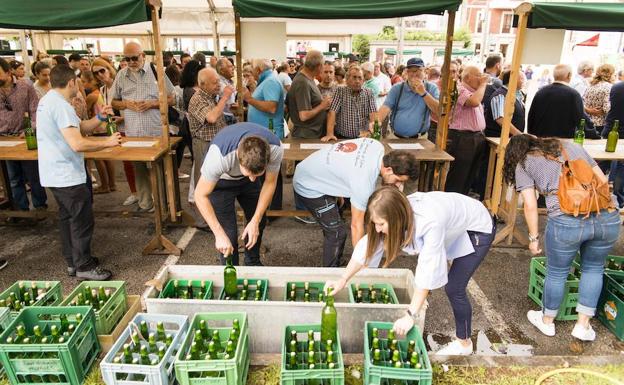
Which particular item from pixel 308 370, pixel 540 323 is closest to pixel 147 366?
pixel 308 370

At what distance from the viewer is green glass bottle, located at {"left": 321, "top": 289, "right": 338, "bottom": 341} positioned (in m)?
2.20

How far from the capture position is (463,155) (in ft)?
17.0

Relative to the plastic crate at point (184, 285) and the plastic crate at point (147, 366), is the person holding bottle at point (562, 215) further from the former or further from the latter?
the plastic crate at point (147, 366)

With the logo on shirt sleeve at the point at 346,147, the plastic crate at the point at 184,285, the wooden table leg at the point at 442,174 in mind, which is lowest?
the plastic crate at the point at 184,285

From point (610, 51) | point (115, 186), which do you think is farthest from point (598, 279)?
point (610, 51)

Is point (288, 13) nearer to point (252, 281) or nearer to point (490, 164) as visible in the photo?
point (252, 281)

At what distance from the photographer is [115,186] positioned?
638 cm

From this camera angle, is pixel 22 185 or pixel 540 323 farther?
pixel 22 185

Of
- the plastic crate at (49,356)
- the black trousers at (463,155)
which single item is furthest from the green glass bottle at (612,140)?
the plastic crate at (49,356)

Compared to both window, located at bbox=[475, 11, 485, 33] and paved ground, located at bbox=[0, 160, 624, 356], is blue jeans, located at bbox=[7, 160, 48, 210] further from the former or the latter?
window, located at bbox=[475, 11, 485, 33]

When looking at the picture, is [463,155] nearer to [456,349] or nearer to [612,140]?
[612,140]

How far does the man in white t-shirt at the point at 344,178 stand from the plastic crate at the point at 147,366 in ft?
4.03

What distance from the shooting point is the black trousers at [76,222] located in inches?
140

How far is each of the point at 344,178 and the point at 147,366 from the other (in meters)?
1.65
